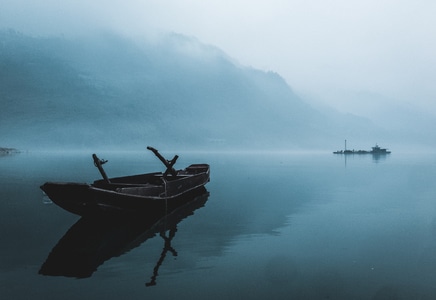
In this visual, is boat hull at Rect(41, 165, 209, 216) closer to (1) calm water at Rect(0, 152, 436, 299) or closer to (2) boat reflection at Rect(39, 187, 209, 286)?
(2) boat reflection at Rect(39, 187, 209, 286)

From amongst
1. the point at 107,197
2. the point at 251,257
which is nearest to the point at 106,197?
the point at 107,197

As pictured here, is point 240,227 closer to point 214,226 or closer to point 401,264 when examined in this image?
point 214,226

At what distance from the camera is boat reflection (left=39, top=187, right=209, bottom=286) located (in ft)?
49.8

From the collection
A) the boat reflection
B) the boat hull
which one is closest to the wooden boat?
the boat hull

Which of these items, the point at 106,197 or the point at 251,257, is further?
the point at 106,197

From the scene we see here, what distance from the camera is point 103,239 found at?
1980cm

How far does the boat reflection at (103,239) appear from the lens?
1517cm

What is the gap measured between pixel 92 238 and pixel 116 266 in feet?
17.7

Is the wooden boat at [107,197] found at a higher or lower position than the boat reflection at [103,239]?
higher

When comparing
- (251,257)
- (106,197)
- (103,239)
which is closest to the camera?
(251,257)

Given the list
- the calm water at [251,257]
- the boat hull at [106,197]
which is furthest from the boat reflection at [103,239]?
the boat hull at [106,197]

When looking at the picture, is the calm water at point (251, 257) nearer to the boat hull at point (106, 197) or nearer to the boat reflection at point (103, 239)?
the boat reflection at point (103, 239)

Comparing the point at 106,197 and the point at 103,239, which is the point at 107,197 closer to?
the point at 106,197

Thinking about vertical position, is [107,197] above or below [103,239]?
above
